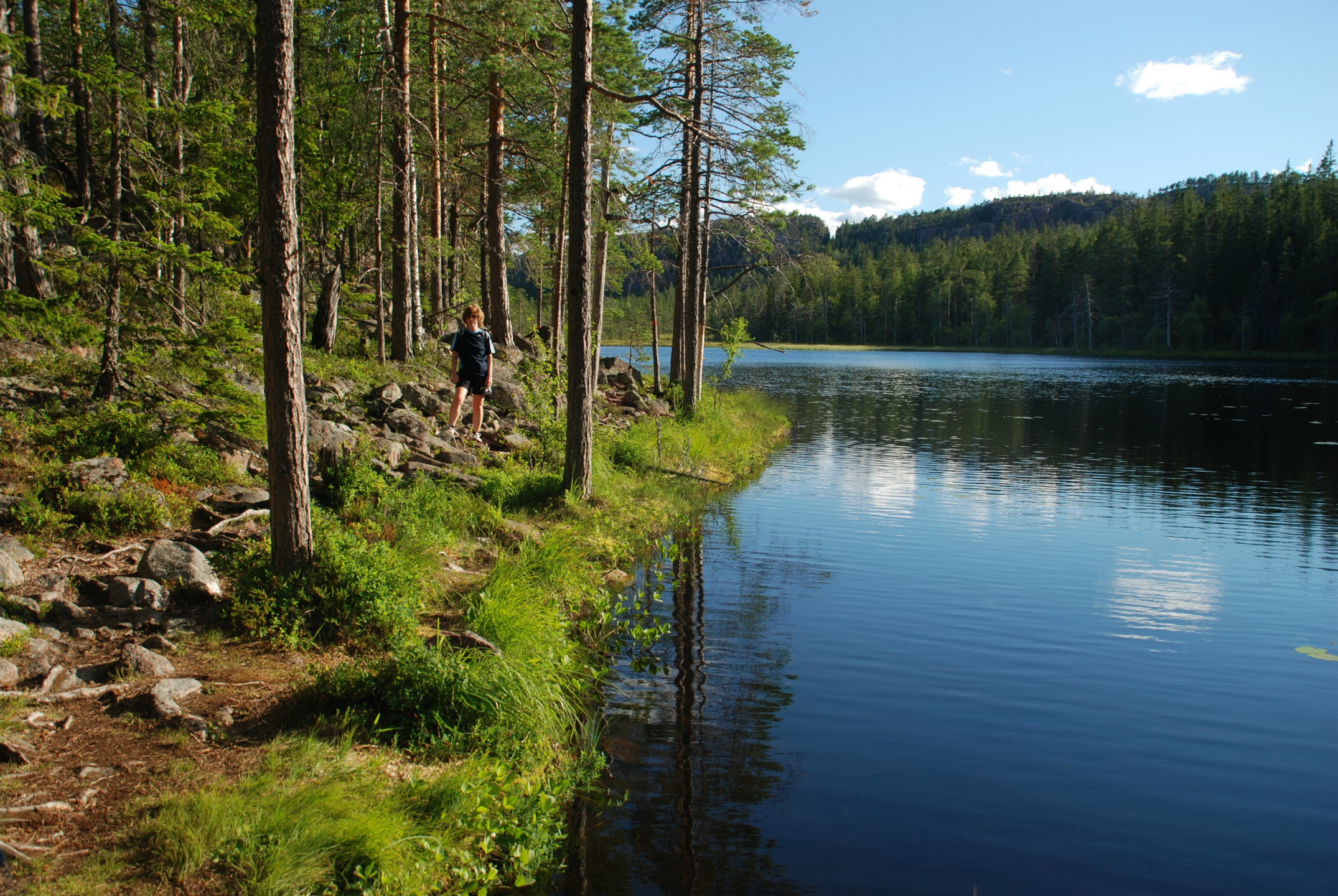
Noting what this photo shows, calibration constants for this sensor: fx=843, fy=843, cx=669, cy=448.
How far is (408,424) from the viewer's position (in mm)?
12820

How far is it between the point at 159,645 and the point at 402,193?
12.8m

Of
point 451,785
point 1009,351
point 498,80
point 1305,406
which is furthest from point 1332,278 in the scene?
point 451,785

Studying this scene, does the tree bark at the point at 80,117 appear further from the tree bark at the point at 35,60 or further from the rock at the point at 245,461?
the rock at the point at 245,461

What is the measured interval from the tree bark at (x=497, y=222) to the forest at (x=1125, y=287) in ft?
115

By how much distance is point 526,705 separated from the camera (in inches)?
227

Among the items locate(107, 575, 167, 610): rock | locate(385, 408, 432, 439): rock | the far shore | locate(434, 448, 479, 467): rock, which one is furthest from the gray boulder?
the far shore

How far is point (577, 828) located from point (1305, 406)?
4063 centimetres

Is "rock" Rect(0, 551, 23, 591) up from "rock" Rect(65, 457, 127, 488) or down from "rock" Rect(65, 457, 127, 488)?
down

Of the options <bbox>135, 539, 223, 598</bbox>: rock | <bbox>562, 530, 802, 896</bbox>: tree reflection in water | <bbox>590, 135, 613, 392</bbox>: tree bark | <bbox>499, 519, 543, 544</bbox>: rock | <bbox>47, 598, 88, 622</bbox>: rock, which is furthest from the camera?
<bbox>590, 135, 613, 392</bbox>: tree bark

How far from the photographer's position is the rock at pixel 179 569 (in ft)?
21.7

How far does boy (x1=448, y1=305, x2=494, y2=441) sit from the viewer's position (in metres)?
12.5

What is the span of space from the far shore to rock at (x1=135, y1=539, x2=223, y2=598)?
4229 centimetres

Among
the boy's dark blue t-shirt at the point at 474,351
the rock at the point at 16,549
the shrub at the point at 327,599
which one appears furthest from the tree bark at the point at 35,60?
the shrub at the point at 327,599

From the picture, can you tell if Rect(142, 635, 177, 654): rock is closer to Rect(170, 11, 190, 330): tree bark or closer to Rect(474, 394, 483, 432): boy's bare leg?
Rect(170, 11, 190, 330): tree bark
